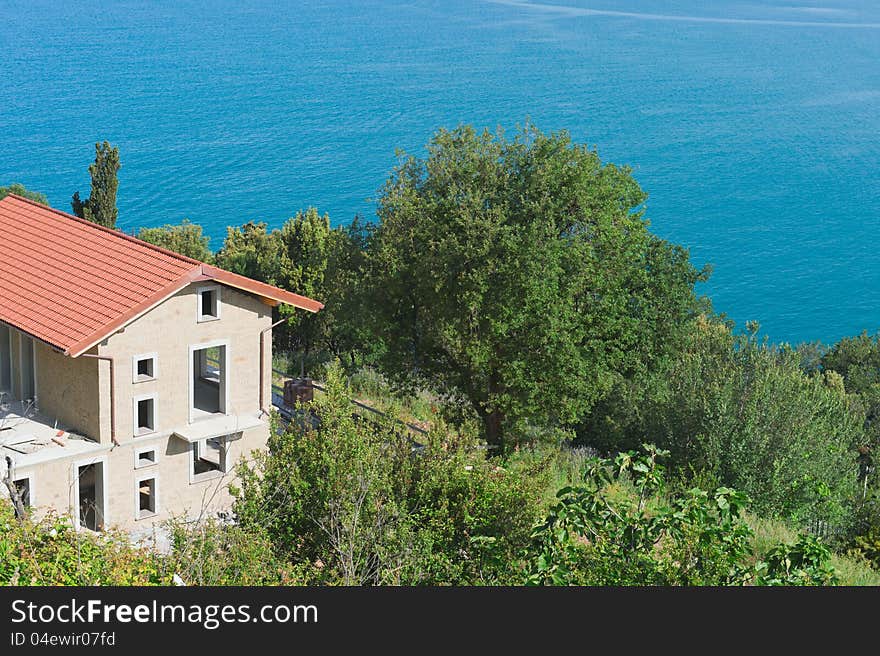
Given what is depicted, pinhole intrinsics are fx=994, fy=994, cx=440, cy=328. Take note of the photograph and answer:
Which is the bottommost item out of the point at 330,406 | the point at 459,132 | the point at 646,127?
the point at 330,406

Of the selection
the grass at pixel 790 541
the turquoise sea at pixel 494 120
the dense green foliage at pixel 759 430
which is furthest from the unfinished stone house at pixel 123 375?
the turquoise sea at pixel 494 120

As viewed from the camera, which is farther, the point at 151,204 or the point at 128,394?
the point at 151,204

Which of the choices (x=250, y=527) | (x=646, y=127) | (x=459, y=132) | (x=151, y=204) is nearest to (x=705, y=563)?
(x=250, y=527)

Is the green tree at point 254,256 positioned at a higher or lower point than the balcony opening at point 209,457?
higher

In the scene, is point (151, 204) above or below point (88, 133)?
below

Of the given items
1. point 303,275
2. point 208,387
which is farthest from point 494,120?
point 208,387

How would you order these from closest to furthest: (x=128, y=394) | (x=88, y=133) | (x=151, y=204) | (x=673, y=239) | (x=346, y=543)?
(x=346, y=543) < (x=128, y=394) < (x=673, y=239) < (x=151, y=204) < (x=88, y=133)

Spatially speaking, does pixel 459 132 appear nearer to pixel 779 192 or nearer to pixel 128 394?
pixel 128 394

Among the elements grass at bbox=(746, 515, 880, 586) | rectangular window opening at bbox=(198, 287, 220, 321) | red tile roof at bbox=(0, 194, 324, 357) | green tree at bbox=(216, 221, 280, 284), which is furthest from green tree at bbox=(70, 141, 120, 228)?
grass at bbox=(746, 515, 880, 586)

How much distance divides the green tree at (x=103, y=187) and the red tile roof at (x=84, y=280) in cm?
1631

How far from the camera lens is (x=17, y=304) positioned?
2411 cm

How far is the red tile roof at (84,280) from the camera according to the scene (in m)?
22.6

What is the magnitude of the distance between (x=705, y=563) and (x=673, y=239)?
8404cm

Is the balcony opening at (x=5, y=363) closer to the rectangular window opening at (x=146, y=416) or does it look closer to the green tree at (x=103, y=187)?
the rectangular window opening at (x=146, y=416)
